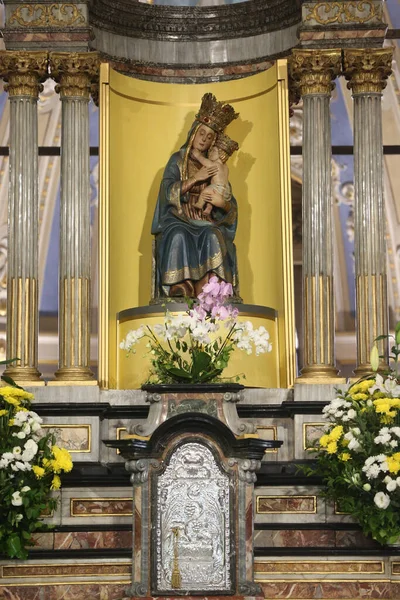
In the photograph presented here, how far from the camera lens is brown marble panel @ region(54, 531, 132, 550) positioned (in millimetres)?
12031

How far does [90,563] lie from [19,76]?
504 cm

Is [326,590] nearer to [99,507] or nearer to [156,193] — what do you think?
[99,507]

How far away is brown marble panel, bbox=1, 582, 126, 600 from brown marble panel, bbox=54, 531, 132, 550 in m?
0.39

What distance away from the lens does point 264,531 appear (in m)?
12.1

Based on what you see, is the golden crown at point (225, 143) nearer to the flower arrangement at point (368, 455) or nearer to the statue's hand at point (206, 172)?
the statue's hand at point (206, 172)

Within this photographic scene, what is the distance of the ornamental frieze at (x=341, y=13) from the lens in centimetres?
1423

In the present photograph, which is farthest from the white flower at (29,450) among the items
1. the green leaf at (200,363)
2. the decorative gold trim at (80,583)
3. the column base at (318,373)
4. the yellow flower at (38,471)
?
the column base at (318,373)

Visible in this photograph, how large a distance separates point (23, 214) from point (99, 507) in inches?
125

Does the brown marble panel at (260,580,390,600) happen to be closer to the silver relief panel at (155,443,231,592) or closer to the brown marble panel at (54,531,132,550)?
the silver relief panel at (155,443,231,592)

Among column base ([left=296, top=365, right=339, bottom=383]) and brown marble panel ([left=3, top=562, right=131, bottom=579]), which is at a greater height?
column base ([left=296, top=365, right=339, bottom=383])

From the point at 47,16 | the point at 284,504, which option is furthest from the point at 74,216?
the point at 284,504

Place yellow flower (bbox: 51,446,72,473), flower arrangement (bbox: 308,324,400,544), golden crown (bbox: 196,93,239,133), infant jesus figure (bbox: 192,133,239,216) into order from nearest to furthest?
flower arrangement (bbox: 308,324,400,544) < yellow flower (bbox: 51,446,72,473) < infant jesus figure (bbox: 192,133,239,216) < golden crown (bbox: 196,93,239,133)

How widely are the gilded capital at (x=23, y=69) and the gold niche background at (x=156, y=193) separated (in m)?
0.68

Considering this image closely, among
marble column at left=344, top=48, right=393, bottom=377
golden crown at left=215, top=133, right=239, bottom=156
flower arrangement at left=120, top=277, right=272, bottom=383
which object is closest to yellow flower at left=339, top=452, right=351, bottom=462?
flower arrangement at left=120, top=277, right=272, bottom=383
